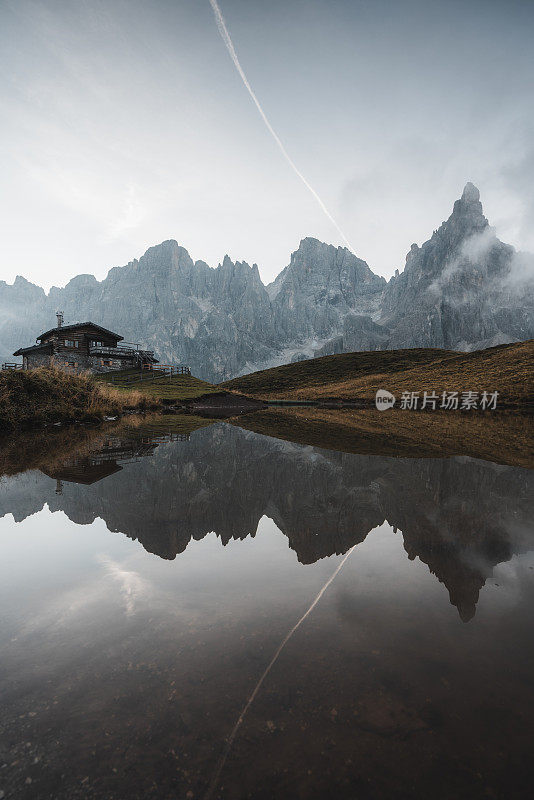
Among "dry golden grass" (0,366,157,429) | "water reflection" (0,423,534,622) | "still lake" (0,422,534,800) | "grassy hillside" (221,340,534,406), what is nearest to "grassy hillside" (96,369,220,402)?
"dry golden grass" (0,366,157,429)

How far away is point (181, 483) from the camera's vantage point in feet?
26.8

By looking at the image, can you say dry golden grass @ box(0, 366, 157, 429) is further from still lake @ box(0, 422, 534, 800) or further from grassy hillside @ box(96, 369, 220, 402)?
grassy hillside @ box(96, 369, 220, 402)

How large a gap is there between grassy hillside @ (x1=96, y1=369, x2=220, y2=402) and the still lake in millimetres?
39792

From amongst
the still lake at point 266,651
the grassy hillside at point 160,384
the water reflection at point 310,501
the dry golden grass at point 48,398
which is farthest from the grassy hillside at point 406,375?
→ the still lake at point 266,651

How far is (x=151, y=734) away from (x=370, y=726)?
53.4 inches

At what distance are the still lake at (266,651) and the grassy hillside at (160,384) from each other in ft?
131

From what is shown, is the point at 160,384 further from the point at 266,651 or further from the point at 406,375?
the point at 266,651

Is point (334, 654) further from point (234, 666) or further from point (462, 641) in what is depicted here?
point (462, 641)

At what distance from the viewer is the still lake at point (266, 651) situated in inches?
76.2

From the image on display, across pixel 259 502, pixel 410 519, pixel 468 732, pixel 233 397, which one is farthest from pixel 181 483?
pixel 233 397

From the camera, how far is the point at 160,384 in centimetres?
5803

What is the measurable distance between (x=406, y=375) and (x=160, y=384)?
5111cm

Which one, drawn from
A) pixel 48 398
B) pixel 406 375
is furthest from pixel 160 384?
pixel 406 375

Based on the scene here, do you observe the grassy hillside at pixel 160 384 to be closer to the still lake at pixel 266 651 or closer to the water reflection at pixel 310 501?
the water reflection at pixel 310 501
